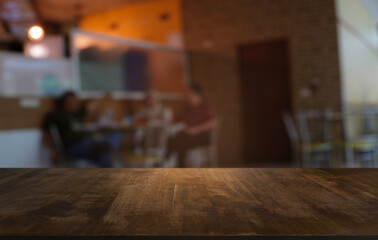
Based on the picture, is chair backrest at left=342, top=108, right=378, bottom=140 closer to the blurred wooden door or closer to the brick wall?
the brick wall

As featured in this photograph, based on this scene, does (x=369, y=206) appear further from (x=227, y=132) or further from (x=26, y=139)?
(x=227, y=132)

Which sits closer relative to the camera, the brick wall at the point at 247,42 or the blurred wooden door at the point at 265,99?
the brick wall at the point at 247,42

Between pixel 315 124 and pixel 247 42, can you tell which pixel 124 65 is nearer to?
pixel 247 42

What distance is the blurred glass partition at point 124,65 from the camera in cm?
439

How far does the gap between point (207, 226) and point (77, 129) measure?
11.0 feet

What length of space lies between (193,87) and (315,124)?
1.99 m

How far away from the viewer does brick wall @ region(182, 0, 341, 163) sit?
5461 mm

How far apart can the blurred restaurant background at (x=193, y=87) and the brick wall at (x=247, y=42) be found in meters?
0.02

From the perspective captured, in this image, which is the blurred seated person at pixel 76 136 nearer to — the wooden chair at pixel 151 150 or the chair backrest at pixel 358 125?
the wooden chair at pixel 151 150

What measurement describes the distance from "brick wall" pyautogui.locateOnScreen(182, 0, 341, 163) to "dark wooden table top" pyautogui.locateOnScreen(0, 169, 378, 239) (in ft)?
15.9

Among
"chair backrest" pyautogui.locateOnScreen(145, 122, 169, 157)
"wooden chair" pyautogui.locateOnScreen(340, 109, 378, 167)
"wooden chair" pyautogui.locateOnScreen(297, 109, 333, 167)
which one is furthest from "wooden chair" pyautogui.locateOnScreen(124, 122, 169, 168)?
"wooden chair" pyautogui.locateOnScreen(297, 109, 333, 167)

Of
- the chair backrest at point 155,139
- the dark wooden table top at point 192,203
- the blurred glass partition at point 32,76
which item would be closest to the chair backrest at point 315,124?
the chair backrest at point 155,139

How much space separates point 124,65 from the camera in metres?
5.40

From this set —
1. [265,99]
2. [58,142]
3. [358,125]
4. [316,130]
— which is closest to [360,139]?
[316,130]
